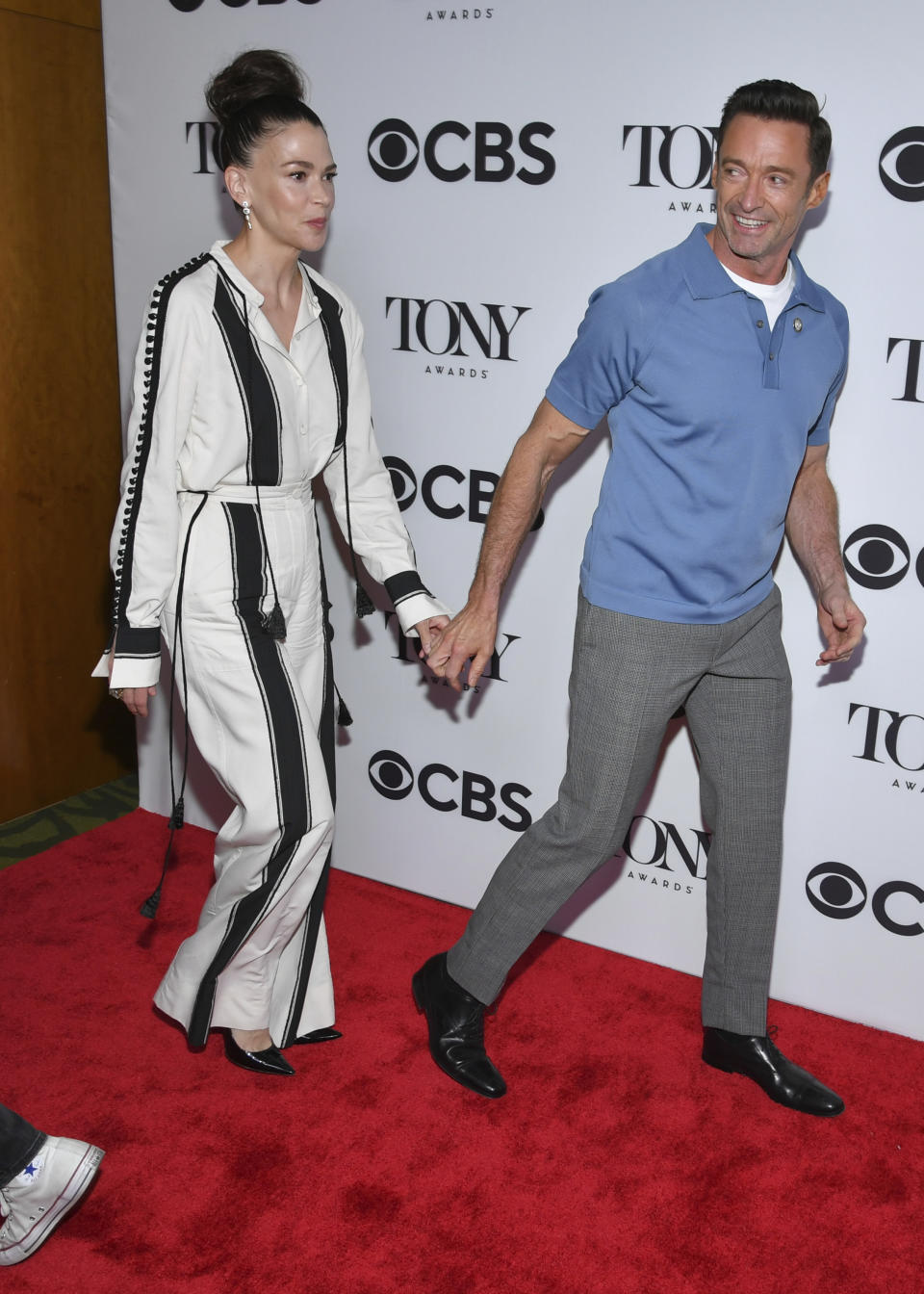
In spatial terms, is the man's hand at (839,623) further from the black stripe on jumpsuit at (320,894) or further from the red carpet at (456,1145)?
the black stripe on jumpsuit at (320,894)

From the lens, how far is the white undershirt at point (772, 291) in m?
2.18

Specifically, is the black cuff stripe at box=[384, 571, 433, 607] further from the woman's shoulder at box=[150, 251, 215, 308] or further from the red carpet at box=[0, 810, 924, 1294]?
the red carpet at box=[0, 810, 924, 1294]

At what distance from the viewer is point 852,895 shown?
2703mm

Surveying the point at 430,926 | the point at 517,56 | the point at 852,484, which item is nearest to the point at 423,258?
the point at 517,56

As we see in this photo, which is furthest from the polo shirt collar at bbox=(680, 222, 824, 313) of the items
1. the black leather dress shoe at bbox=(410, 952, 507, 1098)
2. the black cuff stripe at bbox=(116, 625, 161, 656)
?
the black leather dress shoe at bbox=(410, 952, 507, 1098)

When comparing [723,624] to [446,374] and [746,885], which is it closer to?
[746,885]

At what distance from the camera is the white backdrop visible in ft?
7.80

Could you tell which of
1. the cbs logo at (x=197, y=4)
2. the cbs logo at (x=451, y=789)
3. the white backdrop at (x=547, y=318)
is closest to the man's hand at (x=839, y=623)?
the white backdrop at (x=547, y=318)

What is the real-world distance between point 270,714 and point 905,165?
1455mm

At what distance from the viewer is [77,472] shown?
358 cm

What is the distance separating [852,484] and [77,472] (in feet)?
6.86

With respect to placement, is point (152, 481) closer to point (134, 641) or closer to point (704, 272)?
point (134, 641)

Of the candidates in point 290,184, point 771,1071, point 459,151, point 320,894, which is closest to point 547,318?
point 459,151

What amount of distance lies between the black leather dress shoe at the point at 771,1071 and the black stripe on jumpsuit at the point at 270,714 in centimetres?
92
